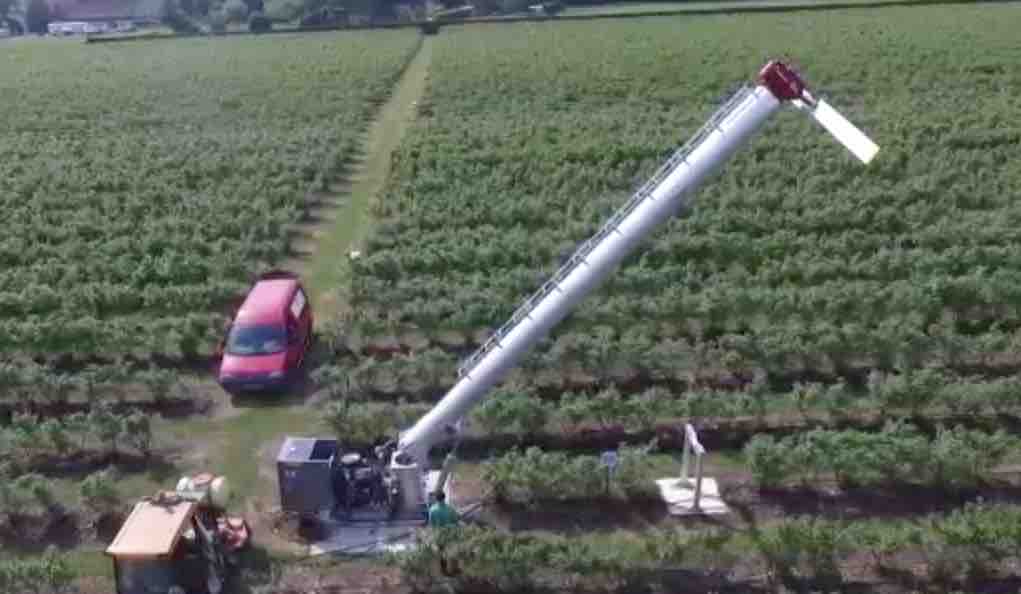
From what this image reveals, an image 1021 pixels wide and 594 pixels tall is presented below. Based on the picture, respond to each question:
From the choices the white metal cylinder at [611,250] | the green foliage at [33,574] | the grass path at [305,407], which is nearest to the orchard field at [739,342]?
the grass path at [305,407]

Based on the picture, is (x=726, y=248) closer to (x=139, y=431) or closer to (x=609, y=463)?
(x=609, y=463)

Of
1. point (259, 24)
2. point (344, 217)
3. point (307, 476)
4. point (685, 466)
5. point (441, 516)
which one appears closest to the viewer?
point (441, 516)

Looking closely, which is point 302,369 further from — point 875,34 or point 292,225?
point 875,34

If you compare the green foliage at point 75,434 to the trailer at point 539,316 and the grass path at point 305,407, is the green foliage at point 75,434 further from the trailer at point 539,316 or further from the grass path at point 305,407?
the trailer at point 539,316

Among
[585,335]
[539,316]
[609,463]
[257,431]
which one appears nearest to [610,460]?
[609,463]

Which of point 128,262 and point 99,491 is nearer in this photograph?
point 99,491

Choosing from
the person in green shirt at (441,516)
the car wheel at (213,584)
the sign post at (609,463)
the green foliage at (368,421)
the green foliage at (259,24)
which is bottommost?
the car wheel at (213,584)

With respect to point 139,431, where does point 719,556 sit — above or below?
below
